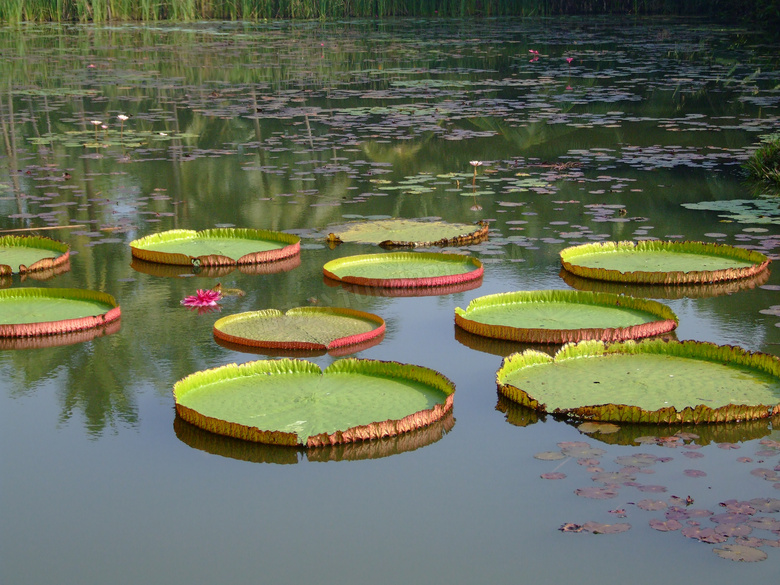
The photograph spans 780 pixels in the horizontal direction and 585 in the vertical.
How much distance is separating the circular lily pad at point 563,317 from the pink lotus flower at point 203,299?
1.14 meters

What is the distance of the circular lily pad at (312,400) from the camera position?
125 inches

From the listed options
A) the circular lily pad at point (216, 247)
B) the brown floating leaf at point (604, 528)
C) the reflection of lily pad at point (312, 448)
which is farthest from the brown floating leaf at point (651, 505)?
the circular lily pad at point (216, 247)

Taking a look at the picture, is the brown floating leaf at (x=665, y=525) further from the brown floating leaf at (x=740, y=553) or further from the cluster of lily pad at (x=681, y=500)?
the brown floating leaf at (x=740, y=553)

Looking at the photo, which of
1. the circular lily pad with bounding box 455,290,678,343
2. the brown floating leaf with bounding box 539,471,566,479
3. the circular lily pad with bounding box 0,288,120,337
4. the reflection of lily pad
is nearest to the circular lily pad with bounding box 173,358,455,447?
the reflection of lily pad

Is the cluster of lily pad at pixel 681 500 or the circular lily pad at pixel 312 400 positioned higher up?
the circular lily pad at pixel 312 400

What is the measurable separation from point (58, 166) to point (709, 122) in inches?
240

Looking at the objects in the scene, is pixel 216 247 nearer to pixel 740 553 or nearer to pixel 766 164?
pixel 740 553

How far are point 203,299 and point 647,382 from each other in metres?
2.10

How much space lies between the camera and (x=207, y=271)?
525cm

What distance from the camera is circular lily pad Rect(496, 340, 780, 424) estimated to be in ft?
10.7

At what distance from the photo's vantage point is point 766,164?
7.40 metres

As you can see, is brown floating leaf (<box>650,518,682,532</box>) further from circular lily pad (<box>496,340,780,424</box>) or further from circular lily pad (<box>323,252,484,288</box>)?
circular lily pad (<box>323,252,484,288</box>)

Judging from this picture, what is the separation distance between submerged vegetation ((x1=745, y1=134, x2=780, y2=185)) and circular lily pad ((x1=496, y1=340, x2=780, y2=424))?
391cm

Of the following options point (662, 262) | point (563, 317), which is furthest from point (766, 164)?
point (563, 317)
